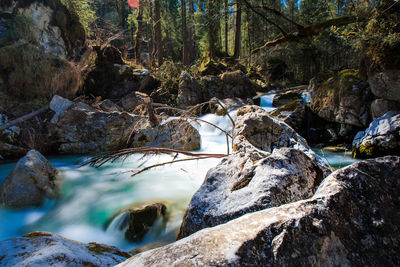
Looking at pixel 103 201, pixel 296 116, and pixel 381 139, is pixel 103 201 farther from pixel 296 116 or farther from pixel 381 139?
pixel 296 116

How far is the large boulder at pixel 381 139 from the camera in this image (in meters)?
5.64

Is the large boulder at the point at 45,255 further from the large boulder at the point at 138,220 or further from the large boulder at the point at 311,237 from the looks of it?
the large boulder at the point at 138,220

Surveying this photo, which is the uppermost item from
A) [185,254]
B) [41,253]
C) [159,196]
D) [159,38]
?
[159,38]

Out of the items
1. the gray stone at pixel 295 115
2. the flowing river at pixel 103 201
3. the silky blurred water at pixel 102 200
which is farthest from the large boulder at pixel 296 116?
the silky blurred water at pixel 102 200

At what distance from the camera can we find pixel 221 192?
6.56ft

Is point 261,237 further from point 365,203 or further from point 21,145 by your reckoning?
point 21,145

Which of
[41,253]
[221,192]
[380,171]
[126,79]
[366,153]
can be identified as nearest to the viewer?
[380,171]

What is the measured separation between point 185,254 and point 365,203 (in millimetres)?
882

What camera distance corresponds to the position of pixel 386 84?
20.3 feet

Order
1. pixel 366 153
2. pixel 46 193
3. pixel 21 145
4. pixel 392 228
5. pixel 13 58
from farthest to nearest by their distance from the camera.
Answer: pixel 13 58 < pixel 21 145 < pixel 366 153 < pixel 46 193 < pixel 392 228

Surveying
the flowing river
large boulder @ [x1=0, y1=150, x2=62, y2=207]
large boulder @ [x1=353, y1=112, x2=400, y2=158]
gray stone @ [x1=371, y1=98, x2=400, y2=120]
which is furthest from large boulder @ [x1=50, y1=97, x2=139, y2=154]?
gray stone @ [x1=371, y1=98, x2=400, y2=120]

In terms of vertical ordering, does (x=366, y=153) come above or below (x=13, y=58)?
below

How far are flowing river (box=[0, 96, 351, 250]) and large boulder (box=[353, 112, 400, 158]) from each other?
80.9 inches

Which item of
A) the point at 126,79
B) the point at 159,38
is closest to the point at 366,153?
the point at 126,79
